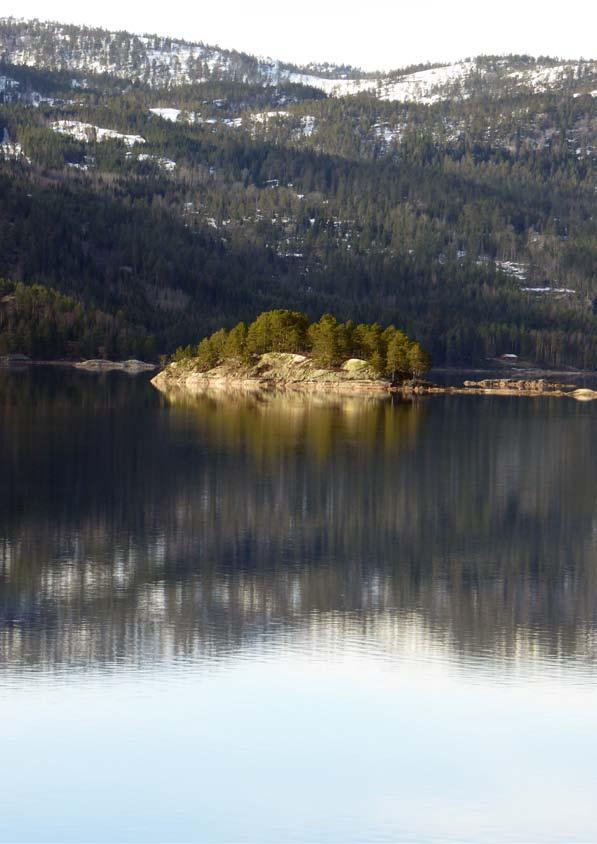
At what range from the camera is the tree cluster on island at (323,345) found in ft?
593

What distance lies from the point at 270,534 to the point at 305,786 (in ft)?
87.6

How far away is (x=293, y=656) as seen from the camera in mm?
32969

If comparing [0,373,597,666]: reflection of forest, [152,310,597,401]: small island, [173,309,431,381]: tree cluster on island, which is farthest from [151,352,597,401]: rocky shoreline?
[0,373,597,666]: reflection of forest

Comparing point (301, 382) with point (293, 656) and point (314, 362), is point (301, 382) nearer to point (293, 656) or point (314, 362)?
point (314, 362)

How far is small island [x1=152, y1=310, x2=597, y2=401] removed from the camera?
180m

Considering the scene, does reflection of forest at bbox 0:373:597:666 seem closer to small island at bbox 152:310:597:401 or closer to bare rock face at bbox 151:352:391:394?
bare rock face at bbox 151:352:391:394

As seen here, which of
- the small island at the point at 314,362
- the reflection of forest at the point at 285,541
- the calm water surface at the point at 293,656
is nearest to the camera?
the calm water surface at the point at 293,656

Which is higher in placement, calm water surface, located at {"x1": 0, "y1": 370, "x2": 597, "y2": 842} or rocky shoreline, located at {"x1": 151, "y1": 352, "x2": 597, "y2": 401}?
calm water surface, located at {"x1": 0, "y1": 370, "x2": 597, "y2": 842}

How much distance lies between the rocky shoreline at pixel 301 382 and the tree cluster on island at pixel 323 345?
1.30 metres

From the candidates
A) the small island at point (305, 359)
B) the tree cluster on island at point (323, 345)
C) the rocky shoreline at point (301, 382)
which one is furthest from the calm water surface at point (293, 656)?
the tree cluster on island at point (323, 345)

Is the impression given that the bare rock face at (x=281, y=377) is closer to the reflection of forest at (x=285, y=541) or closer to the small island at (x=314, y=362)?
the small island at (x=314, y=362)

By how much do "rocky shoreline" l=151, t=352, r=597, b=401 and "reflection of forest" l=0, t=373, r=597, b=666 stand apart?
8113cm

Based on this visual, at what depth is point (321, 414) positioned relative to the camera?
401ft

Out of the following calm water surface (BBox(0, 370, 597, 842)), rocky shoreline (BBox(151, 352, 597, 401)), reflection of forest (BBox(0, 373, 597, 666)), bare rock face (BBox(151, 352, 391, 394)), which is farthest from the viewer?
bare rock face (BBox(151, 352, 391, 394))
